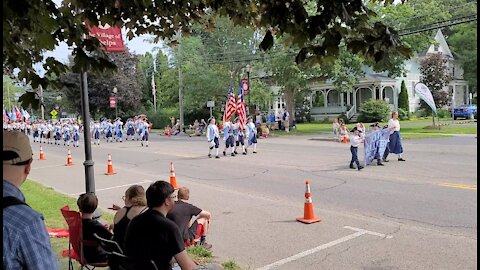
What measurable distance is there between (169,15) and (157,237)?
2.37 metres

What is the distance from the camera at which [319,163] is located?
56.6ft

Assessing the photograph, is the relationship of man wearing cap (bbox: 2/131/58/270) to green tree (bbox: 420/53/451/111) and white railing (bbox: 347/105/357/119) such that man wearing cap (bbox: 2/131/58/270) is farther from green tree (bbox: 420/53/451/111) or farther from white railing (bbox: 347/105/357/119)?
green tree (bbox: 420/53/451/111)

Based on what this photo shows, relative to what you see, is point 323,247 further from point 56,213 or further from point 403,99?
point 403,99

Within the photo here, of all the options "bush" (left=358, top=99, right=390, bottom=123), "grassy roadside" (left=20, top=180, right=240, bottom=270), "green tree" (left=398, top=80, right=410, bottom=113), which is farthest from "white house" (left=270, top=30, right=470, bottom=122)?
"grassy roadside" (left=20, top=180, right=240, bottom=270)

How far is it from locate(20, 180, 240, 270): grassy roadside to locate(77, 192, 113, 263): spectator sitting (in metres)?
1.09

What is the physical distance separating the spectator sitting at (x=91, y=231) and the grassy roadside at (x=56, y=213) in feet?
3.58

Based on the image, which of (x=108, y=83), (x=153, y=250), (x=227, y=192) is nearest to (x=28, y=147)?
(x=153, y=250)

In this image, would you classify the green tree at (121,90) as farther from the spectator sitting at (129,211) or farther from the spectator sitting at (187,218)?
the spectator sitting at (129,211)

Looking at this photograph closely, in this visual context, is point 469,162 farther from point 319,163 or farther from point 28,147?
point 28,147

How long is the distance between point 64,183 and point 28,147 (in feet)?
43.4

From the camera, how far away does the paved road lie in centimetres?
656

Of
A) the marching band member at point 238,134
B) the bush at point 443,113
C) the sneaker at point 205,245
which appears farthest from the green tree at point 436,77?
the sneaker at point 205,245

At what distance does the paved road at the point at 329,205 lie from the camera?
656 cm

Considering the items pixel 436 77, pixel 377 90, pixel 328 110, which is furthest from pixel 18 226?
pixel 328 110
